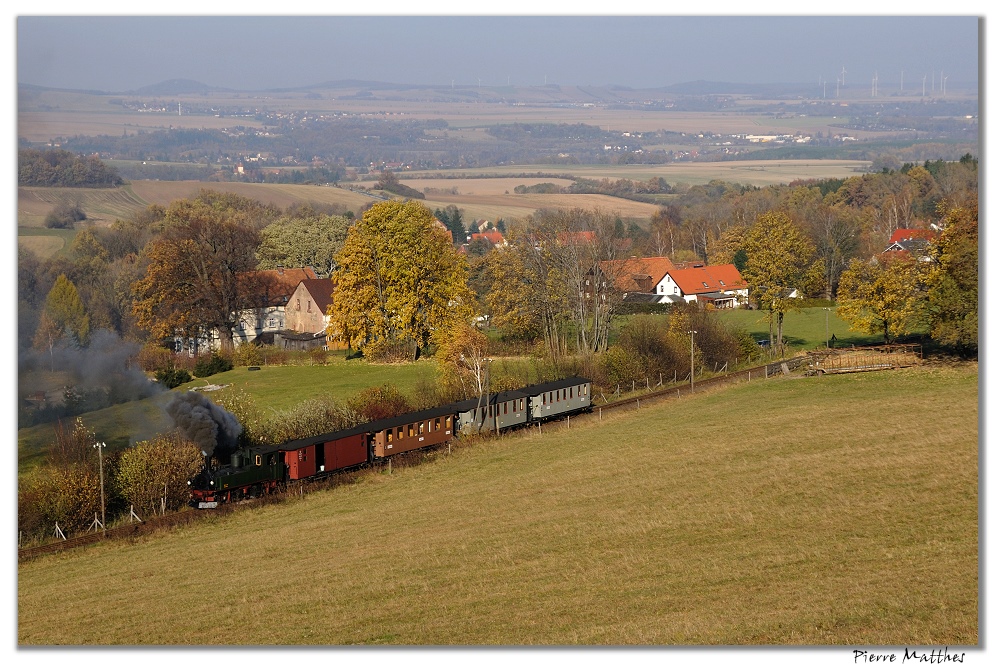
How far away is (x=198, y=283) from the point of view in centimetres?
6412

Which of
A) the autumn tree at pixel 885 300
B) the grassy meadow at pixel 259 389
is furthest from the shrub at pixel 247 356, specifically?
the autumn tree at pixel 885 300

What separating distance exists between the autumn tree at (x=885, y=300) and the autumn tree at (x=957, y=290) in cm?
203

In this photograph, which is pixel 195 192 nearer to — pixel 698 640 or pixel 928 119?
pixel 928 119

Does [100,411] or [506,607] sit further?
[100,411]

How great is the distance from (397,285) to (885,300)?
25509 mm

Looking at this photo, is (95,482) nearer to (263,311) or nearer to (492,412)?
(492,412)

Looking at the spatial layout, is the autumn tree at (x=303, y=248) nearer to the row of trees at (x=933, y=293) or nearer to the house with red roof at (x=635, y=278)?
the house with red roof at (x=635, y=278)

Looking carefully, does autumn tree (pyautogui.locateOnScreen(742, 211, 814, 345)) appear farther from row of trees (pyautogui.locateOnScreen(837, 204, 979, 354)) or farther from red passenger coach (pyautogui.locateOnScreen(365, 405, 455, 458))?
red passenger coach (pyautogui.locateOnScreen(365, 405, 455, 458))

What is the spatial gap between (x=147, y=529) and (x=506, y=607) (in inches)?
506

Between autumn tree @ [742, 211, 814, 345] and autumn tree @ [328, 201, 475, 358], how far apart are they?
17.1m

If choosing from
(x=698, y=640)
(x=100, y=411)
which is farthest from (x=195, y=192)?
(x=698, y=640)

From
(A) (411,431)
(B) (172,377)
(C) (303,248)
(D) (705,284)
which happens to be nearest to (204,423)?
(A) (411,431)

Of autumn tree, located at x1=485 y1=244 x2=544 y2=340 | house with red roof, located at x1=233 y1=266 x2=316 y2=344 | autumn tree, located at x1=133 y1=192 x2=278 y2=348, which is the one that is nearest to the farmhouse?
house with red roof, located at x1=233 y1=266 x2=316 y2=344

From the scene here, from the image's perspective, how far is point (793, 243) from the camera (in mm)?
64625
